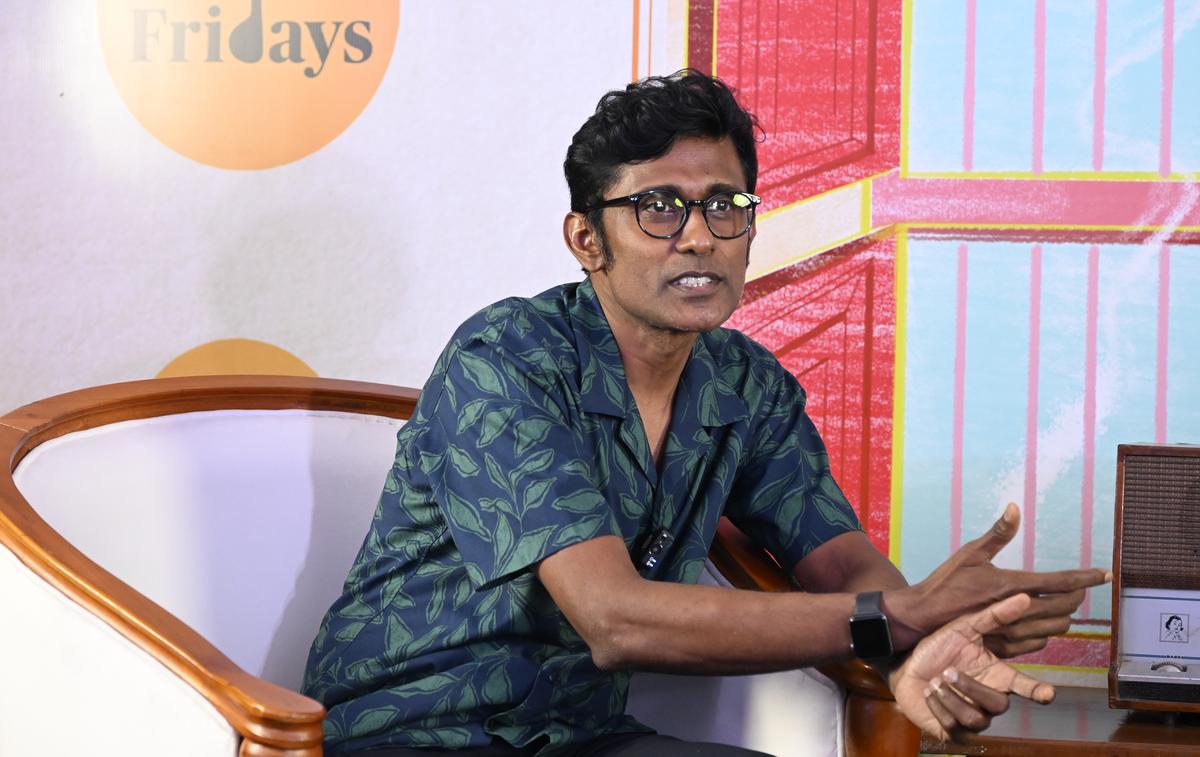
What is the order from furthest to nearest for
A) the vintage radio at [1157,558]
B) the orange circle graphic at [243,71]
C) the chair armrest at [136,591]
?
the orange circle graphic at [243,71], the vintage radio at [1157,558], the chair armrest at [136,591]

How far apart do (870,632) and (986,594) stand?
117mm

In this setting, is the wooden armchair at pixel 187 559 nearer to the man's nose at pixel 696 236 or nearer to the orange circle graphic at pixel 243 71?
the man's nose at pixel 696 236

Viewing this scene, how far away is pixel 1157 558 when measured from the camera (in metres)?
1.80

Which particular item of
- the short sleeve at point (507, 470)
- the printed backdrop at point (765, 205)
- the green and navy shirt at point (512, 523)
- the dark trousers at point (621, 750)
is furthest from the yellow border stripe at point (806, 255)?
the dark trousers at point (621, 750)

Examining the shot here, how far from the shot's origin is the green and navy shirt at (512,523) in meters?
1.40

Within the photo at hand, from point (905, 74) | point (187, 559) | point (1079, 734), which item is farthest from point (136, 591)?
point (905, 74)

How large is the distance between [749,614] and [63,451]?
83 cm

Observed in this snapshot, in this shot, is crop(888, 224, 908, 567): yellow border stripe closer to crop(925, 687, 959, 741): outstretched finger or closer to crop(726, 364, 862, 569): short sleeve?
crop(726, 364, 862, 569): short sleeve

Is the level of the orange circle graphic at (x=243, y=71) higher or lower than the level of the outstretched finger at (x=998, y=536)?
higher

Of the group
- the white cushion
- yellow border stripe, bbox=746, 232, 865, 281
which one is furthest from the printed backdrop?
the white cushion

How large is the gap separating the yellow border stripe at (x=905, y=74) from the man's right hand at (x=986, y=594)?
1.09 meters

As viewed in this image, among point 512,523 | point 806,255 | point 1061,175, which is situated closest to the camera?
point 512,523

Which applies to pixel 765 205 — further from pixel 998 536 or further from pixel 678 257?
pixel 998 536

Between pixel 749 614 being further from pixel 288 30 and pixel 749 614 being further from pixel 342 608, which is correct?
pixel 288 30
